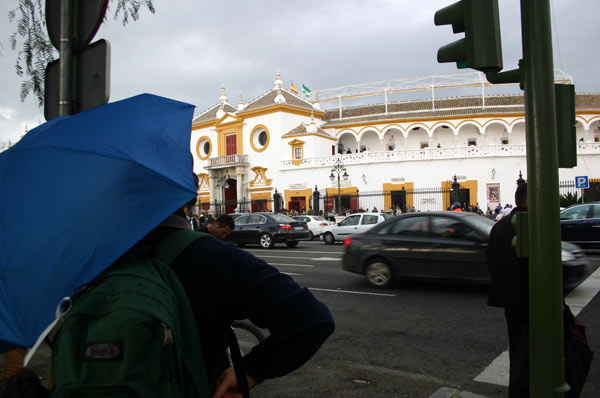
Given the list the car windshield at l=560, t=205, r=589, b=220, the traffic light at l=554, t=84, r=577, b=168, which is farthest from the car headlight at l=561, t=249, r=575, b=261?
the car windshield at l=560, t=205, r=589, b=220

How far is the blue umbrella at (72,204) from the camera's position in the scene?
121 cm

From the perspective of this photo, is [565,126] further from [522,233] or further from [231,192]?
[231,192]

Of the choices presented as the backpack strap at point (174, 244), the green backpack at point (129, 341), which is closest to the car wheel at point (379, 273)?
the backpack strap at point (174, 244)

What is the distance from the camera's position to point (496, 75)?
A: 2.65m

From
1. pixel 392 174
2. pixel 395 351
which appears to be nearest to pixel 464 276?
pixel 395 351

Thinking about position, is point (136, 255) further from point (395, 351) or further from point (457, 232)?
point (457, 232)

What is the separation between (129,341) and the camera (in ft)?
3.43

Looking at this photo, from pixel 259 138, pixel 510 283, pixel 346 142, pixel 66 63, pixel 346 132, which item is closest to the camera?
pixel 66 63

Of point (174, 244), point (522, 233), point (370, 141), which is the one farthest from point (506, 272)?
point (370, 141)

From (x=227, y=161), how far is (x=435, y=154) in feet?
64.5

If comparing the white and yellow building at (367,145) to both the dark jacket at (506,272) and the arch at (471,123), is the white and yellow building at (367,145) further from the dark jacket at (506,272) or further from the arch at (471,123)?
the dark jacket at (506,272)

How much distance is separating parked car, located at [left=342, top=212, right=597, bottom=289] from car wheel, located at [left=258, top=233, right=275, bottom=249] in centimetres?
959

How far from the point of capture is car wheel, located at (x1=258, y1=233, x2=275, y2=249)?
19125 millimetres

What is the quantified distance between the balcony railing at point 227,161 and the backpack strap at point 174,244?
4248cm
